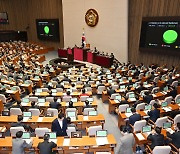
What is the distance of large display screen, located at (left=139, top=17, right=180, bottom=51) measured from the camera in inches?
649

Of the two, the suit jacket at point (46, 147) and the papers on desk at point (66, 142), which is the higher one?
the suit jacket at point (46, 147)

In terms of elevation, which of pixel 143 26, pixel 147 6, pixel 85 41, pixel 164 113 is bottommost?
pixel 164 113

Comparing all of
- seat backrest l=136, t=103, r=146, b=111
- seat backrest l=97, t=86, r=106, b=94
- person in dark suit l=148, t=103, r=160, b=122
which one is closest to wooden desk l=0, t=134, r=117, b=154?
person in dark suit l=148, t=103, r=160, b=122

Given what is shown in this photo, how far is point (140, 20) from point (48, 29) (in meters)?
14.2

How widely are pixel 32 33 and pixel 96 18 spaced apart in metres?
13.5

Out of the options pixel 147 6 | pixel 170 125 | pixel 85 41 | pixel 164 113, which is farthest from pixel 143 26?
pixel 170 125

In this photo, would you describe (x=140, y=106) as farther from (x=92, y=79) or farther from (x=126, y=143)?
(x=92, y=79)

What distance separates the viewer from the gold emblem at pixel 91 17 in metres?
22.4

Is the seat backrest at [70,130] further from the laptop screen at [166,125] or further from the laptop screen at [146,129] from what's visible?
the laptop screen at [166,125]

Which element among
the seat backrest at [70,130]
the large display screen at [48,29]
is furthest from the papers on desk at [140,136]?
the large display screen at [48,29]

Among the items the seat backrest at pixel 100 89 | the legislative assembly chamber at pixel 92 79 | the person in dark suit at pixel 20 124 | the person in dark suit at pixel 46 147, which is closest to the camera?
the person in dark suit at pixel 46 147

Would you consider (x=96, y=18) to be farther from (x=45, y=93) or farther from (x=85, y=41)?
(x=45, y=93)

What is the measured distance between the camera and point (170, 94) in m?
11.4

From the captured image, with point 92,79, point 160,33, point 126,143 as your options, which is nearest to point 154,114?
point 126,143
